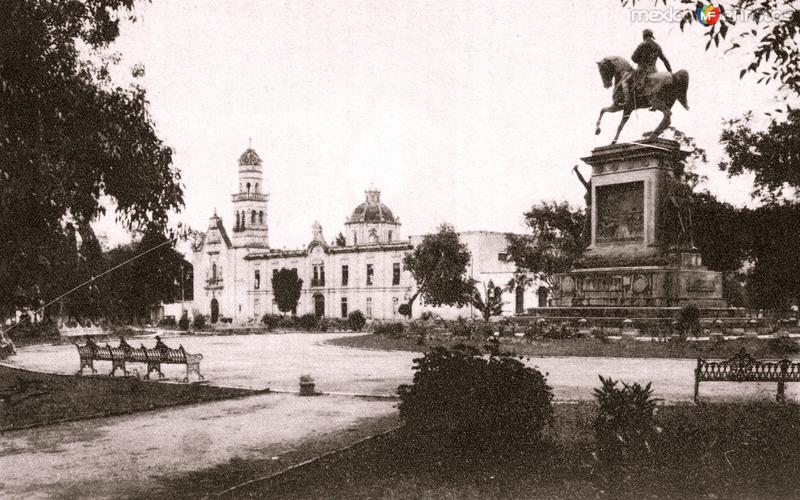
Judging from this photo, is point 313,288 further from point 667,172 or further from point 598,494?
point 598,494

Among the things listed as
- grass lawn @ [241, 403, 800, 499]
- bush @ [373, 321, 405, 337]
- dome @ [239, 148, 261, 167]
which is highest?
dome @ [239, 148, 261, 167]

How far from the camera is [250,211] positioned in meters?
75.3

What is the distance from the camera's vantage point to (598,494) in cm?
634

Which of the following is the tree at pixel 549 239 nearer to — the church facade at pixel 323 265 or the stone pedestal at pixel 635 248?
the church facade at pixel 323 265

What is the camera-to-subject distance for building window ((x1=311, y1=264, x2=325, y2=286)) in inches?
2852

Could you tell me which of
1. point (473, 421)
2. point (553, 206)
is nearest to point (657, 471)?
point (473, 421)

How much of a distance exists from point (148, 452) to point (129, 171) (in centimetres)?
352

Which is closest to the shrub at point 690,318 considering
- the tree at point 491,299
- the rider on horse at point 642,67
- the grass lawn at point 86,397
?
the rider on horse at point 642,67

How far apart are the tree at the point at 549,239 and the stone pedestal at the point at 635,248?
21.3m

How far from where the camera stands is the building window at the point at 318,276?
72438 millimetres

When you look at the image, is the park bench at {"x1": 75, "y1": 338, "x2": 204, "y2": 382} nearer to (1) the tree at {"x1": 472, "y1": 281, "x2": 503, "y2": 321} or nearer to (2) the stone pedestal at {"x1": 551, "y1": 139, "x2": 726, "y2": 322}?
(2) the stone pedestal at {"x1": 551, "y1": 139, "x2": 726, "y2": 322}

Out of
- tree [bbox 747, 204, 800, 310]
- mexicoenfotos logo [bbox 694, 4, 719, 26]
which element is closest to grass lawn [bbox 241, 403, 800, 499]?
mexicoenfotos logo [bbox 694, 4, 719, 26]

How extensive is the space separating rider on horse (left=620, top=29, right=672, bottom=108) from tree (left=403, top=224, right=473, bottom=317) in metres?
31.2

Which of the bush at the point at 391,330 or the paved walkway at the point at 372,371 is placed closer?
the paved walkway at the point at 372,371
